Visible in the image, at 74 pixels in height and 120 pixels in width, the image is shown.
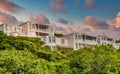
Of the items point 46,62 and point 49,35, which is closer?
point 46,62

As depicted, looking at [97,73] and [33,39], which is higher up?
[33,39]

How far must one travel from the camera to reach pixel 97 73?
26.6 meters

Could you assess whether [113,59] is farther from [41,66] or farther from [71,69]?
[41,66]

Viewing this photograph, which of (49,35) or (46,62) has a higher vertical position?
(49,35)

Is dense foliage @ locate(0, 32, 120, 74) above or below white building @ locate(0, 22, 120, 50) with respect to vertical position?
below

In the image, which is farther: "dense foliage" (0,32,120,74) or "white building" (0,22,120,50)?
"white building" (0,22,120,50)

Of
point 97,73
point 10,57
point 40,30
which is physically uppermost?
point 40,30

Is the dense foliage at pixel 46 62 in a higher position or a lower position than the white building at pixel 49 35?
lower

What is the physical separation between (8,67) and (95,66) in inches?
369

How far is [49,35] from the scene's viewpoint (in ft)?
156

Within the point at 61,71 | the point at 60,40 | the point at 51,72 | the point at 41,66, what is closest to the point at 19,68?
the point at 41,66

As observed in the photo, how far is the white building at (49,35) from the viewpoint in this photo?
45494 mm

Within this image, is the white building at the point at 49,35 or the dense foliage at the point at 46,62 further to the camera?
the white building at the point at 49,35

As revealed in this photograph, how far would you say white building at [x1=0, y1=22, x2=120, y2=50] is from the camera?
45.5 metres
